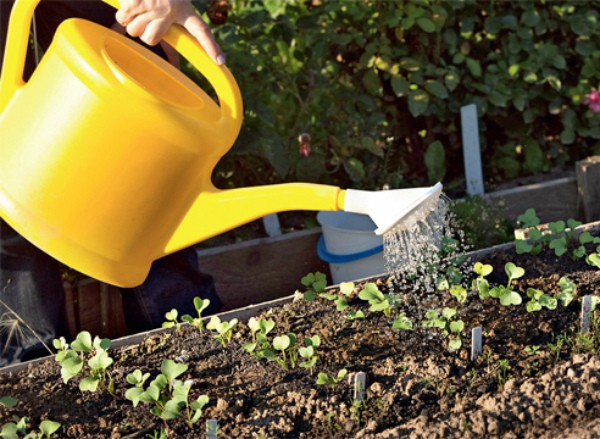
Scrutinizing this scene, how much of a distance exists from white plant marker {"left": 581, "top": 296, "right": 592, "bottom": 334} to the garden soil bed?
2 centimetres

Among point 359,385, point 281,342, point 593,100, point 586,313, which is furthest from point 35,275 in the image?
point 593,100

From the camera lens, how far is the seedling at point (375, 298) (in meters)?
2.44

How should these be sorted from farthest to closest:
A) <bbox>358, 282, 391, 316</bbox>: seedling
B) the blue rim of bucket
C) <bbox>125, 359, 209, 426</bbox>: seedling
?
the blue rim of bucket, <bbox>358, 282, 391, 316</bbox>: seedling, <bbox>125, 359, 209, 426</bbox>: seedling

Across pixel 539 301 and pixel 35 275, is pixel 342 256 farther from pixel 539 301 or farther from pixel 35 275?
pixel 35 275

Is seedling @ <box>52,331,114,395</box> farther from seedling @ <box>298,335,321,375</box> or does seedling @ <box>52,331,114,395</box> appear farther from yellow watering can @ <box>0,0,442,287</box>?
seedling @ <box>298,335,321,375</box>

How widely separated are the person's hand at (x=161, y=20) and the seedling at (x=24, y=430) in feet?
2.60

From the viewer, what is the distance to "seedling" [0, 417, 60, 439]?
1.98 m

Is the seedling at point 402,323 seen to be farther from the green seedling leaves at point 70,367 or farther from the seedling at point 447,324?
the green seedling leaves at point 70,367

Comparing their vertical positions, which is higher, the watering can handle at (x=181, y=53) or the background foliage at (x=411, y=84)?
the watering can handle at (x=181, y=53)

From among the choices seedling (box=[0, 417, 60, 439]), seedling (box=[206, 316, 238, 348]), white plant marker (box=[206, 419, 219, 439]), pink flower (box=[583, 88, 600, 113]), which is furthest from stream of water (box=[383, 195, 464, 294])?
pink flower (box=[583, 88, 600, 113])

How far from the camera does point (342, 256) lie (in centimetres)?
305

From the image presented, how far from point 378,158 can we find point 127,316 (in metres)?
1.27

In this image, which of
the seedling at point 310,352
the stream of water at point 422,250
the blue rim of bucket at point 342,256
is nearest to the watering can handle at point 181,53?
the stream of water at point 422,250

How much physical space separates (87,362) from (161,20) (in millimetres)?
836
